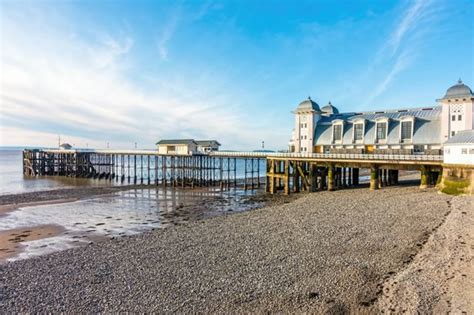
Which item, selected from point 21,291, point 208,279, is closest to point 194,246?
point 208,279

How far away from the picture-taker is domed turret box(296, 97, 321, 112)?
34.2 m

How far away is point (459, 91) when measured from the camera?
25.5m

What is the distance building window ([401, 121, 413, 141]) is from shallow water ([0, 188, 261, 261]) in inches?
608

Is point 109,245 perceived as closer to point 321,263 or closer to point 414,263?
point 321,263

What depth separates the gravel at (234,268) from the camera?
328 inches

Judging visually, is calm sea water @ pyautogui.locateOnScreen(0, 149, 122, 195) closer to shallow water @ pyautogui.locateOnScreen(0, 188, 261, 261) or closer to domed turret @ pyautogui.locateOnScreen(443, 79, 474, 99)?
shallow water @ pyautogui.locateOnScreen(0, 188, 261, 261)

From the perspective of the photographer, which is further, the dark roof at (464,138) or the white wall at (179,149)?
the white wall at (179,149)

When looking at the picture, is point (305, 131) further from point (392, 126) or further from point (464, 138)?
point (464, 138)

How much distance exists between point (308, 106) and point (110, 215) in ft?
75.7

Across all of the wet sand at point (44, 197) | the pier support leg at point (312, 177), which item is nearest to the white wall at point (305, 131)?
the pier support leg at point (312, 177)

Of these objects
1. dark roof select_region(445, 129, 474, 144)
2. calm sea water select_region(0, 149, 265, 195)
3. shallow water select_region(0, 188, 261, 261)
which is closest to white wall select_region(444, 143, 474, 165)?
dark roof select_region(445, 129, 474, 144)

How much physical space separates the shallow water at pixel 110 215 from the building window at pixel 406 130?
608 inches

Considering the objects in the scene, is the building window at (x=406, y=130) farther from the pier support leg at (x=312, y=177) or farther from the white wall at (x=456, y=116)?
the pier support leg at (x=312, y=177)

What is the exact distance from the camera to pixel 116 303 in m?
8.41
